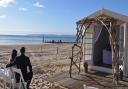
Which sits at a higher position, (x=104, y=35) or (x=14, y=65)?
(x=104, y=35)

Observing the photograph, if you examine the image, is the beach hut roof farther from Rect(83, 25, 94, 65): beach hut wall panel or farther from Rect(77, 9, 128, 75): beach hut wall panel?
Rect(83, 25, 94, 65): beach hut wall panel

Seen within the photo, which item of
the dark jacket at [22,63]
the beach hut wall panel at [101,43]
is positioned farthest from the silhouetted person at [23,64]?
the beach hut wall panel at [101,43]

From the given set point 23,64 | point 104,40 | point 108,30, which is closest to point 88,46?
point 104,40

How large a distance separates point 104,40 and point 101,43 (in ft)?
0.81

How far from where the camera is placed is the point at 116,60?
370 inches

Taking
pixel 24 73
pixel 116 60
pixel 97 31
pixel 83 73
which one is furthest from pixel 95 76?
pixel 24 73

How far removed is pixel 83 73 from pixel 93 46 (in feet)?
5.31

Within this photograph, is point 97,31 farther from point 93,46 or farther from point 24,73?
point 24,73

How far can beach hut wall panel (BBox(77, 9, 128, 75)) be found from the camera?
409 inches

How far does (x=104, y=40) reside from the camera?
43.0 feet

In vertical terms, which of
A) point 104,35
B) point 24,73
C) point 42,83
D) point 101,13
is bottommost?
point 42,83

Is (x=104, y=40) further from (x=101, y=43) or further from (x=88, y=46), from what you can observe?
(x=88, y=46)

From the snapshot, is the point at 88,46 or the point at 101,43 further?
the point at 101,43

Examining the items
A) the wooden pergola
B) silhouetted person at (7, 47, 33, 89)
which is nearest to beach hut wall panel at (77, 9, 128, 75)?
the wooden pergola
